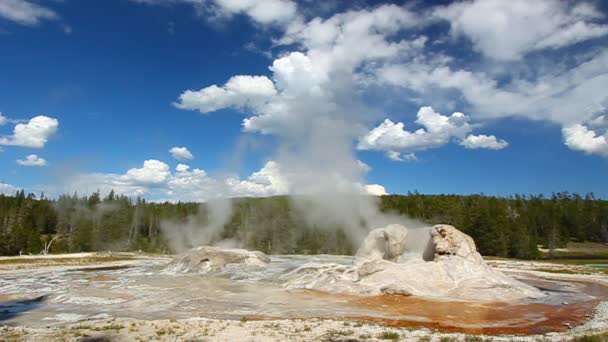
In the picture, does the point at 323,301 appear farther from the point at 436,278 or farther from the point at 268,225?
the point at 268,225

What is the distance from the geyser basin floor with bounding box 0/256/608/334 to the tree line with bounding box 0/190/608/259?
41176mm

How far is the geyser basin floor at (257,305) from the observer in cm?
1652

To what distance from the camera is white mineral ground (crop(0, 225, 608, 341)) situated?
13805 millimetres

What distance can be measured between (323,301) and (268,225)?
61820 millimetres

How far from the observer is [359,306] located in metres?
19.6

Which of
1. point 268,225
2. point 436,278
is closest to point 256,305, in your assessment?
point 436,278

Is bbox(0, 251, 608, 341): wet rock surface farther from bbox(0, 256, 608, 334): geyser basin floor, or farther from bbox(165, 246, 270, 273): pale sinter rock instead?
bbox(165, 246, 270, 273): pale sinter rock

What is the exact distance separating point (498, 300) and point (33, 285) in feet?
86.2

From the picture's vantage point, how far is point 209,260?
36000mm

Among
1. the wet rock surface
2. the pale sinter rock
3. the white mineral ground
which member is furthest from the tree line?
the wet rock surface

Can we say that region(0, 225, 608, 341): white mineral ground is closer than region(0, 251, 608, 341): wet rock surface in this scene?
Yes

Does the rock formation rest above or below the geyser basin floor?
above

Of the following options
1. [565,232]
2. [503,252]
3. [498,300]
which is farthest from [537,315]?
[565,232]

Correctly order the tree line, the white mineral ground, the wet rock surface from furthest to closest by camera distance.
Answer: the tree line < the wet rock surface < the white mineral ground
